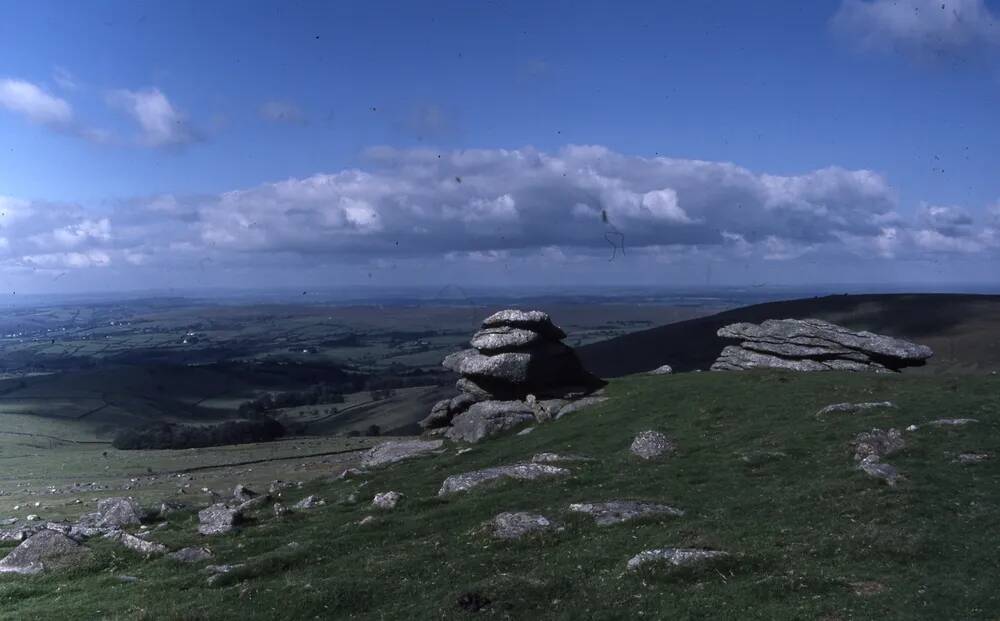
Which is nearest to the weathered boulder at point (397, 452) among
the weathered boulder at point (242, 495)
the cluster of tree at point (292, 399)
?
the weathered boulder at point (242, 495)

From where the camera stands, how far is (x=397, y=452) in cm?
4188

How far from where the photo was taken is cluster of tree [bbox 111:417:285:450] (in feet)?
263

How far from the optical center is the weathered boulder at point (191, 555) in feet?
75.5

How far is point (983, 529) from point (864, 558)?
4.30m

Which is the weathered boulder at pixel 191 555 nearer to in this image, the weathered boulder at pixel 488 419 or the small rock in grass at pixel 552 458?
the small rock in grass at pixel 552 458

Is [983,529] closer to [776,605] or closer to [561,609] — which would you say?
[776,605]

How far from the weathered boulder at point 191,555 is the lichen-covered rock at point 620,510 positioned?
12169 millimetres

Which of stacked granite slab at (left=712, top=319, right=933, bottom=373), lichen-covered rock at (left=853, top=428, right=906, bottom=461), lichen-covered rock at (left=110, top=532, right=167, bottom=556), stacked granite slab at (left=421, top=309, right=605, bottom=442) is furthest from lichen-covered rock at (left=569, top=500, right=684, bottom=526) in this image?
stacked granite slab at (left=712, top=319, right=933, bottom=373)

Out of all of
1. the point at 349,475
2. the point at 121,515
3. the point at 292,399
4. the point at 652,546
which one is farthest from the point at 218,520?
the point at 292,399

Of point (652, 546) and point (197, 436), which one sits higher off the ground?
point (652, 546)

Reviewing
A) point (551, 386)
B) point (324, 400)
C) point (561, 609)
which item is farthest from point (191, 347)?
point (561, 609)

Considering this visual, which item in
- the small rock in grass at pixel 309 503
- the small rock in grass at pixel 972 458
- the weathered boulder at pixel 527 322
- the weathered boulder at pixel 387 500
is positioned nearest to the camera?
the small rock in grass at pixel 972 458

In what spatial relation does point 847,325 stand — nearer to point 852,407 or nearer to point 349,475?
point 852,407

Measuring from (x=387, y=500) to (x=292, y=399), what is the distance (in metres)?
99.6
